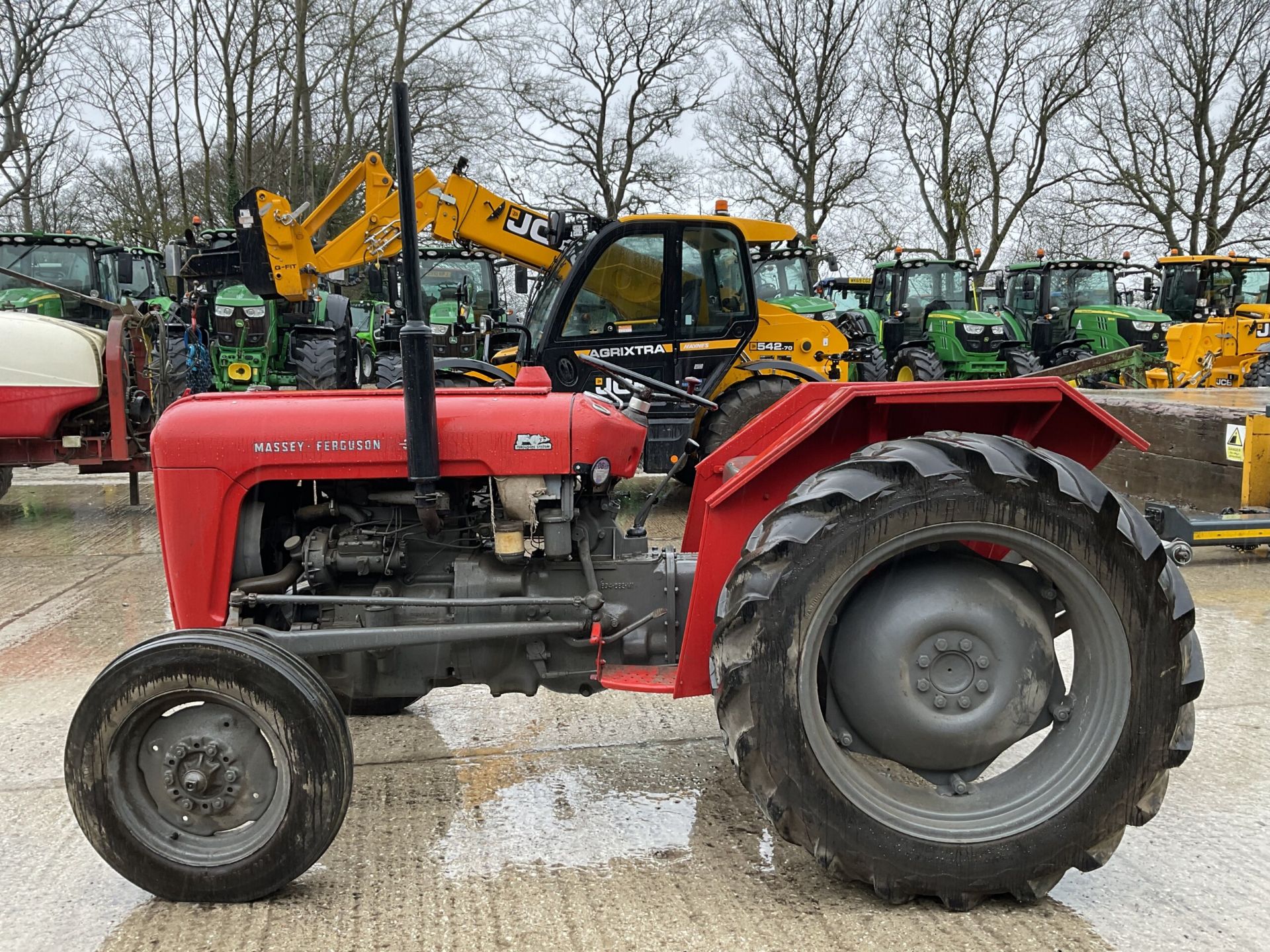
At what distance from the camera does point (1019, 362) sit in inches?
545

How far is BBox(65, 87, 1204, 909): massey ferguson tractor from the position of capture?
226cm

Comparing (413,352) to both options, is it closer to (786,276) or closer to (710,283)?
(710,283)

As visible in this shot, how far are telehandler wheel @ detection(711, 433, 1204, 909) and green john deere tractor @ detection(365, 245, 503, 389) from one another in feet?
30.6

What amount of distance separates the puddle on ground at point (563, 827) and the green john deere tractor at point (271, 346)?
8308 millimetres

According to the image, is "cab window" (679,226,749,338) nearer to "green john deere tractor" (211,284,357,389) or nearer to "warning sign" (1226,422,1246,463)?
"warning sign" (1226,422,1246,463)

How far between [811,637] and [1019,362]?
41.8 feet

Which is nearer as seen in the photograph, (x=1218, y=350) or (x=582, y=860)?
(x=582, y=860)

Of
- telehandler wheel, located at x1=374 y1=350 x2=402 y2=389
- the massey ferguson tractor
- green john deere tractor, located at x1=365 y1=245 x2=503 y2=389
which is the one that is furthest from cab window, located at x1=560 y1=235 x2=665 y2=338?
the massey ferguson tractor

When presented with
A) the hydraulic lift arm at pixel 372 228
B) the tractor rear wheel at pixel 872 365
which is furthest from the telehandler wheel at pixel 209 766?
the tractor rear wheel at pixel 872 365

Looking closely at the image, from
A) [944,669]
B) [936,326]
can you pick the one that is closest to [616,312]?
[944,669]

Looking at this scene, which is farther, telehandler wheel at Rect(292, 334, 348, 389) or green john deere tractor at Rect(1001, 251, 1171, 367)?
green john deere tractor at Rect(1001, 251, 1171, 367)

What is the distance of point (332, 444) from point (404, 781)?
3.71 ft

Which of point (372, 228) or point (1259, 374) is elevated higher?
point (372, 228)

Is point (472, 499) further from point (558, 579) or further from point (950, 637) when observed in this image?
point (950, 637)
